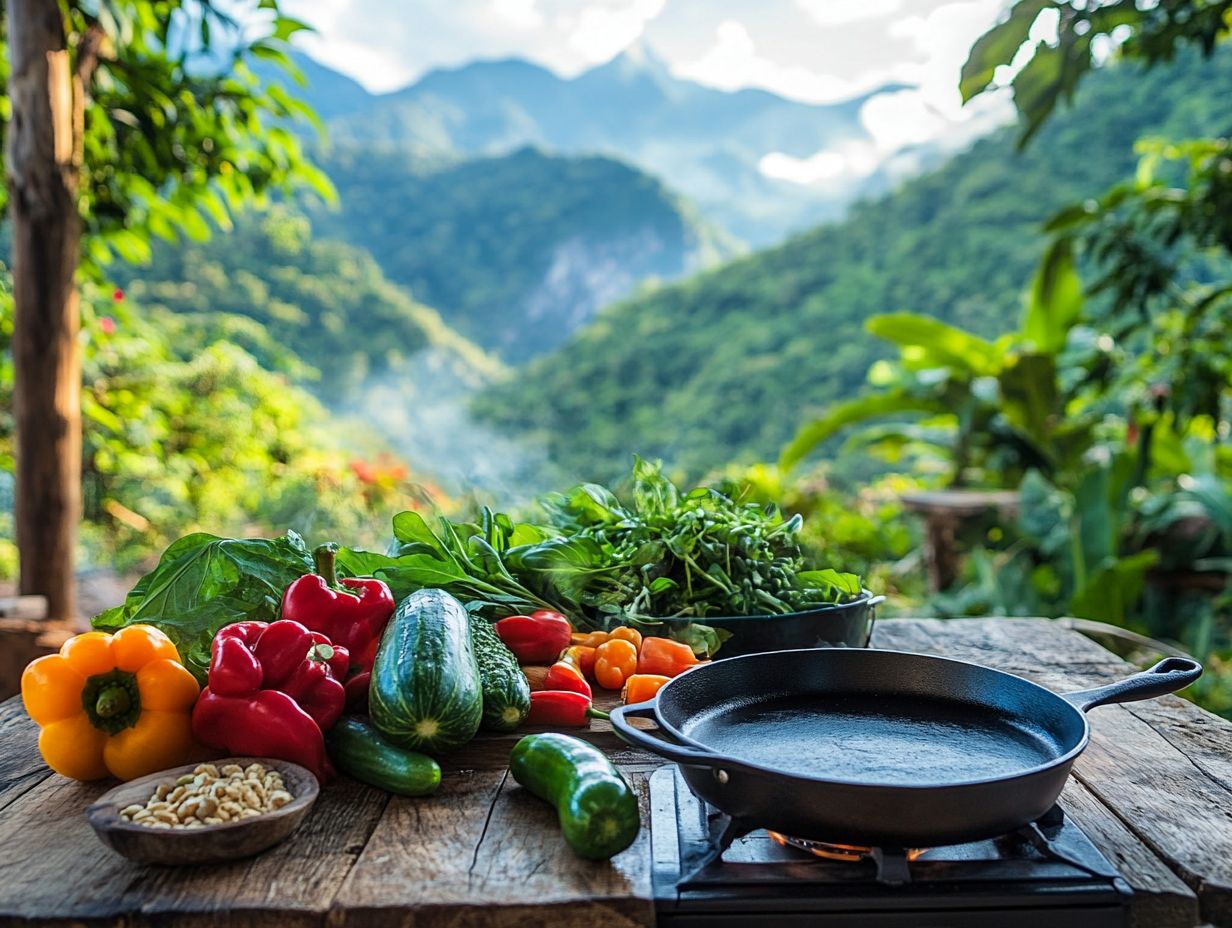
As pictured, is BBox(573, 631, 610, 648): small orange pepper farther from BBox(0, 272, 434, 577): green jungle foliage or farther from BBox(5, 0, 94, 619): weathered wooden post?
BBox(0, 272, 434, 577): green jungle foliage

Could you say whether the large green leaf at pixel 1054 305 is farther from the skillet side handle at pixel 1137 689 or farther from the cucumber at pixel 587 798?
the cucumber at pixel 587 798

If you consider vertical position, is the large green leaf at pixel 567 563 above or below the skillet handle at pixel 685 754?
above

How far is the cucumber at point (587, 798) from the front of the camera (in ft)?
3.63

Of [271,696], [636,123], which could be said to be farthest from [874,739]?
Result: [636,123]

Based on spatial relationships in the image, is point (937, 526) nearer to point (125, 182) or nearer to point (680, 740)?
point (125, 182)

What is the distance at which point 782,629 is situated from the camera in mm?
1794

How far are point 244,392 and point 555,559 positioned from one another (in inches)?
194

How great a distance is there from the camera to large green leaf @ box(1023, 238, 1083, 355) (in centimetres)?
634

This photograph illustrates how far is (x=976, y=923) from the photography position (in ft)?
3.40

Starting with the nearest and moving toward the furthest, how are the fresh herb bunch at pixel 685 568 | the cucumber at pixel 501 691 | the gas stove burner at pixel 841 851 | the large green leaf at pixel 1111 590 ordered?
the gas stove burner at pixel 841 851 → the cucumber at pixel 501 691 → the fresh herb bunch at pixel 685 568 → the large green leaf at pixel 1111 590

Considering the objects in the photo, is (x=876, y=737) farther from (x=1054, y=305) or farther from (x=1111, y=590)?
(x=1054, y=305)

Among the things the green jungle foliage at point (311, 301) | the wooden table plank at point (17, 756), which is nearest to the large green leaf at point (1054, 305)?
the wooden table plank at point (17, 756)

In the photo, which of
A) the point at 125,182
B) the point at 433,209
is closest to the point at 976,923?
the point at 125,182

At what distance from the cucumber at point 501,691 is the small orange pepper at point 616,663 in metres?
0.21
